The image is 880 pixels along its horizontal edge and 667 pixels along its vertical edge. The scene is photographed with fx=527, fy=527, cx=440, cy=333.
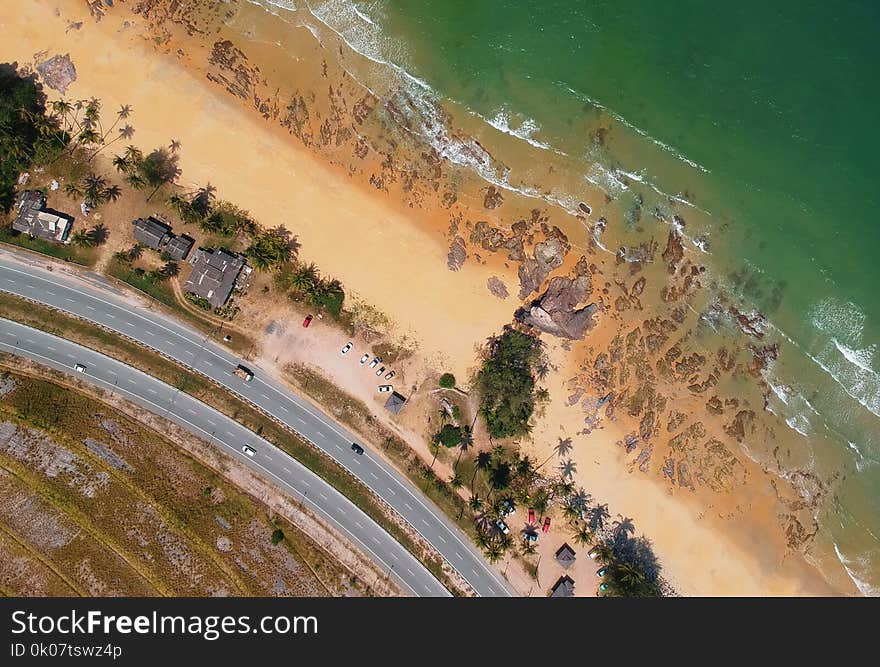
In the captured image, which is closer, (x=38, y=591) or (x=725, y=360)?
(x=38, y=591)

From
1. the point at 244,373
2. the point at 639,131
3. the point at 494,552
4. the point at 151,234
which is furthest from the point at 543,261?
the point at 151,234

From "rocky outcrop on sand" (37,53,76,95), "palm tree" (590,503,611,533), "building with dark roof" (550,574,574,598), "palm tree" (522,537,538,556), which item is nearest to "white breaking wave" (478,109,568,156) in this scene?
"palm tree" (590,503,611,533)

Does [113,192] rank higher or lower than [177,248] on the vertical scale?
higher

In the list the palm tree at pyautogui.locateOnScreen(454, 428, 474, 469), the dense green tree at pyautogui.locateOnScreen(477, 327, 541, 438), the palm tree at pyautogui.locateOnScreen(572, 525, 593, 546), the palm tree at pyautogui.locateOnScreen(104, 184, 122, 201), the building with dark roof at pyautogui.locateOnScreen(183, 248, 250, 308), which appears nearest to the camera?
the building with dark roof at pyautogui.locateOnScreen(183, 248, 250, 308)

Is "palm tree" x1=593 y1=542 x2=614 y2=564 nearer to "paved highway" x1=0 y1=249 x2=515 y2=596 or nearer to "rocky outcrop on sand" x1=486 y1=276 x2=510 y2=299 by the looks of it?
"paved highway" x1=0 y1=249 x2=515 y2=596

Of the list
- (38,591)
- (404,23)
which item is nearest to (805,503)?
(404,23)

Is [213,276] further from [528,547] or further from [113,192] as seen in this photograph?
[528,547]

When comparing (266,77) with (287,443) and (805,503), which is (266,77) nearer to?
(287,443)
